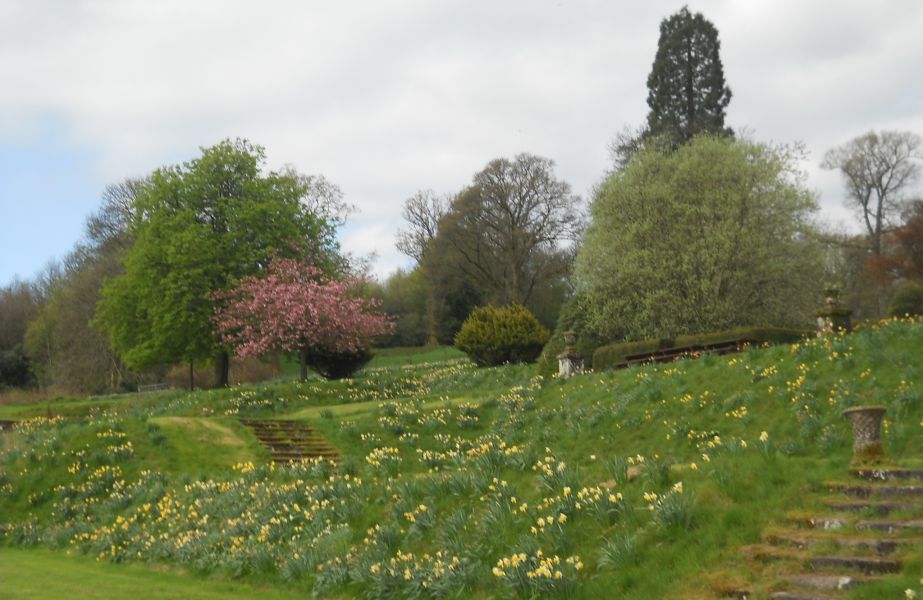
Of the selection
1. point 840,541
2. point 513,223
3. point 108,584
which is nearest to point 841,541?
point 840,541

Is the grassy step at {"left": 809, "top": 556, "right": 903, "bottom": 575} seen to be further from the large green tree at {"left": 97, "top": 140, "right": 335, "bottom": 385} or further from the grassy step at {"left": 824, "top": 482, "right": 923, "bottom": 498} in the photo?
the large green tree at {"left": 97, "top": 140, "right": 335, "bottom": 385}

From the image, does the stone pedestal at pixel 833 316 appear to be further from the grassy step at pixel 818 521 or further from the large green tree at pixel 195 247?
the large green tree at pixel 195 247

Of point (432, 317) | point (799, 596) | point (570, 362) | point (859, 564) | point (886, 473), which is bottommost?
point (799, 596)

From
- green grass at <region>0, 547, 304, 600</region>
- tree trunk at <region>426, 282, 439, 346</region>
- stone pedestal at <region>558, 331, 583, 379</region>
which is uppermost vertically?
tree trunk at <region>426, 282, 439, 346</region>

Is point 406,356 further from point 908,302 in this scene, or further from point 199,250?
point 908,302

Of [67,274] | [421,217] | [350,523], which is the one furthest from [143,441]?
[67,274]

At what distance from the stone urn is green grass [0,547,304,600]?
6.59 metres

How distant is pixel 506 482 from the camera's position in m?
10.8

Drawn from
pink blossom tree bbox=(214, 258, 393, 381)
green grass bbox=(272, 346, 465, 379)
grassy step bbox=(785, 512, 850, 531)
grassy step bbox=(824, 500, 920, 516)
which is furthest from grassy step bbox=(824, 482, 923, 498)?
green grass bbox=(272, 346, 465, 379)

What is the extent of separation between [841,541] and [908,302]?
22.4 m

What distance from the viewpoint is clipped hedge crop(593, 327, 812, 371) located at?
77.7ft

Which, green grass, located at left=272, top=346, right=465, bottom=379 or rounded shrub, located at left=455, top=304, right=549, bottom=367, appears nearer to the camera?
rounded shrub, located at left=455, top=304, right=549, bottom=367

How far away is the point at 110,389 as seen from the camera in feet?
162

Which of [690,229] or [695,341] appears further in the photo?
[690,229]
